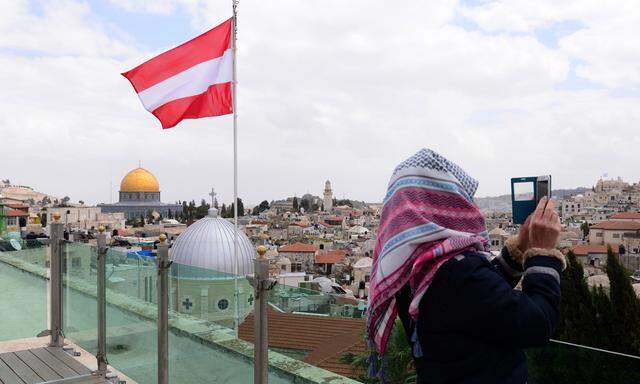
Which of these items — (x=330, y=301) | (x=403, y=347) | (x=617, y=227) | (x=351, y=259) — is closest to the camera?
(x=403, y=347)

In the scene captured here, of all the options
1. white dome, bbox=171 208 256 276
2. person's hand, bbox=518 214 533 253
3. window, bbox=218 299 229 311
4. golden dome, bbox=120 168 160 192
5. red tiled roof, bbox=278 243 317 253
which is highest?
golden dome, bbox=120 168 160 192

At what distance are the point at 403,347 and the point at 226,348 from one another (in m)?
1.27

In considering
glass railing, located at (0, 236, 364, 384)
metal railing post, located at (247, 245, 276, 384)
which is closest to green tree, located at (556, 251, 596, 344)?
glass railing, located at (0, 236, 364, 384)

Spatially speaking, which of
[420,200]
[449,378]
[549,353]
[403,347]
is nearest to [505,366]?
[449,378]

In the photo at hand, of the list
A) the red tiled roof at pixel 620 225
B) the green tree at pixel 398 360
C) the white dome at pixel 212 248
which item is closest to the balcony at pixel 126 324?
the green tree at pixel 398 360

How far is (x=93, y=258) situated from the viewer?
15.8ft

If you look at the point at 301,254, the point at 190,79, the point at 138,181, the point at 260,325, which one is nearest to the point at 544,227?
the point at 260,325

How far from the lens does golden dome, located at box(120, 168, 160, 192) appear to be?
88.5m

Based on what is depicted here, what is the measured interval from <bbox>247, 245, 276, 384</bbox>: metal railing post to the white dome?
572 inches

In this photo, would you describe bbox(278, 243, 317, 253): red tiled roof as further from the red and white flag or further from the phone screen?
the phone screen

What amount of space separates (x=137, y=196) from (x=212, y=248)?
3022 inches

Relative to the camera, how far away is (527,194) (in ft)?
5.41

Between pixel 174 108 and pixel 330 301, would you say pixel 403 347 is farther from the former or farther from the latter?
pixel 174 108

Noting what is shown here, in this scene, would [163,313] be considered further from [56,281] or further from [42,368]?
[56,281]
